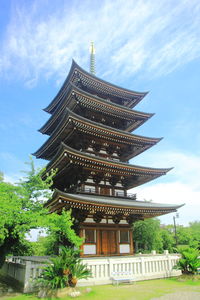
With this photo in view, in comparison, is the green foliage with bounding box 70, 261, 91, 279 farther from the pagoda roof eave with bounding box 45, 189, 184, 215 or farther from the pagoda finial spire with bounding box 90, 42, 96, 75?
the pagoda finial spire with bounding box 90, 42, 96, 75

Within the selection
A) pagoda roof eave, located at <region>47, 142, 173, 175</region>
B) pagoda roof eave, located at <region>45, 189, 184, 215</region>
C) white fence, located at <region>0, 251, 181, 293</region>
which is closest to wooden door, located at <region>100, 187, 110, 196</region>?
pagoda roof eave, located at <region>45, 189, 184, 215</region>

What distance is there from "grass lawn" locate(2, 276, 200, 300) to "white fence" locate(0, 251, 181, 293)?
23.3 inches

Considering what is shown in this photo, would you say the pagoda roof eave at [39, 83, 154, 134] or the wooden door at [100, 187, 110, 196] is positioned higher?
the pagoda roof eave at [39, 83, 154, 134]

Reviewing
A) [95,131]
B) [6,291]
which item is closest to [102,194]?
[95,131]

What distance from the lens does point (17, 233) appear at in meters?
11.3

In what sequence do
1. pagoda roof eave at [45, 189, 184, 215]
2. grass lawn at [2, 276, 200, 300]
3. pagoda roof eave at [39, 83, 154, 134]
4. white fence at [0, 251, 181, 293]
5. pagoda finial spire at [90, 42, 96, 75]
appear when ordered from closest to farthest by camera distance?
grass lawn at [2, 276, 200, 300], white fence at [0, 251, 181, 293], pagoda roof eave at [45, 189, 184, 215], pagoda roof eave at [39, 83, 154, 134], pagoda finial spire at [90, 42, 96, 75]

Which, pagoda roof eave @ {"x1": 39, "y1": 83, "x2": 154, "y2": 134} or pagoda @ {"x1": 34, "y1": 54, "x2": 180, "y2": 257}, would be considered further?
pagoda roof eave @ {"x1": 39, "y1": 83, "x2": 154, "y2": 134}

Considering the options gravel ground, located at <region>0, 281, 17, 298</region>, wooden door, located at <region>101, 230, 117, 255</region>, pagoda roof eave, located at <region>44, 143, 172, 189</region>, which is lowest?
gravel ground, located at <region>0, 281, 17, 298</region>

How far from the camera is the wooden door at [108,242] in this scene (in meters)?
16.3

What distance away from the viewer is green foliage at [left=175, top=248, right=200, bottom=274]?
45.0 feet

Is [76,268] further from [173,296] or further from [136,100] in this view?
[136,100]

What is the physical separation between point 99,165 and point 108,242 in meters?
5.70

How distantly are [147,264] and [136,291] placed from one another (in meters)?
3.78

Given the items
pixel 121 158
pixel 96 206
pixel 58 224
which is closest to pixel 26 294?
pixel 58 224
